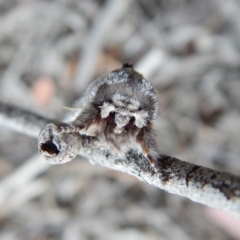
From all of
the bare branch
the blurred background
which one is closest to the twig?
the bare branch

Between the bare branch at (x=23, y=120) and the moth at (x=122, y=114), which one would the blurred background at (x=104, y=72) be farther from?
the moth at (x=122, y=114)

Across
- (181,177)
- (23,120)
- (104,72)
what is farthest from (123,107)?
(104,72)

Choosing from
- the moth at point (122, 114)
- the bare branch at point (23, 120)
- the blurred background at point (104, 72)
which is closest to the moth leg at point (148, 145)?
the moth at point (122, 114)

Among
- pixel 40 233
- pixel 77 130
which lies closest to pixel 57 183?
pixel 40 233

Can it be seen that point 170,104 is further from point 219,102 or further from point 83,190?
point 83,190

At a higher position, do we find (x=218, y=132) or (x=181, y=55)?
(x=181, y=55)

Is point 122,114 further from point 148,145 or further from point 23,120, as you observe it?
point 23,120
